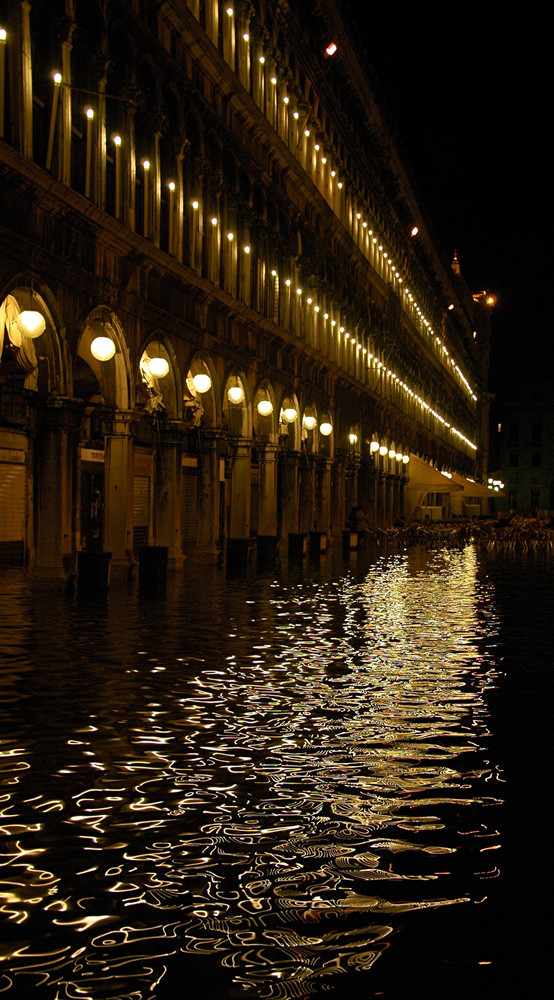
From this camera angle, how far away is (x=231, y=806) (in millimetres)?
6262

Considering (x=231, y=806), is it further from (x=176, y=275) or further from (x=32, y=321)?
(x=176, y=275)

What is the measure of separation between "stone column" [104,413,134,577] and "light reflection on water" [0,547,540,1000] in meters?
9.11

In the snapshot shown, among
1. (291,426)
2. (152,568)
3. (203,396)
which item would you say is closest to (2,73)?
(152,568)

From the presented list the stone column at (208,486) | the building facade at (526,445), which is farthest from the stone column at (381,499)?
the building facade at (526,445)

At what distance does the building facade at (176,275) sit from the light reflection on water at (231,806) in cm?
801

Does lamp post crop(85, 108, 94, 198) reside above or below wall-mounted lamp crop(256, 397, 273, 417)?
above

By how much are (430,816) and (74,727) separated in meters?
3.05

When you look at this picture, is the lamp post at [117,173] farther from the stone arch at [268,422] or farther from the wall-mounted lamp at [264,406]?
the stone arch at [268,422]

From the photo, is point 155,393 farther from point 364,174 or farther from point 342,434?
point 364,174

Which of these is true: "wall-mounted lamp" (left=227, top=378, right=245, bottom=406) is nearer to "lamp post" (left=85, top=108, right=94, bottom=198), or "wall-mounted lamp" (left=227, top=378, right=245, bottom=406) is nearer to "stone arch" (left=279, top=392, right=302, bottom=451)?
"stone arch" (left=279, top=392, right=302, bottom=451)

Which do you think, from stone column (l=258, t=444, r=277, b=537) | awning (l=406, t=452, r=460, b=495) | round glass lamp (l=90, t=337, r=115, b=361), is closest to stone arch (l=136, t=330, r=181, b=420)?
round glass lamp (l=90, t=337, r=115, b=361)

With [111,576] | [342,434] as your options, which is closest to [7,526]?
[111,576]

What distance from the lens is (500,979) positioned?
4086 mm

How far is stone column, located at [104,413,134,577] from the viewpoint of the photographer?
2217 centimetres
